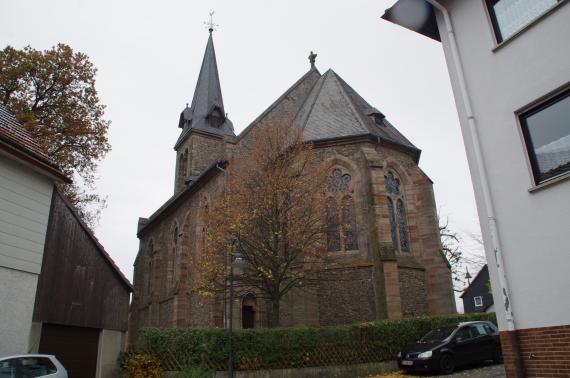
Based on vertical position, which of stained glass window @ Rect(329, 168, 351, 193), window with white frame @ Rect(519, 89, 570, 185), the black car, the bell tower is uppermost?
the bell tower

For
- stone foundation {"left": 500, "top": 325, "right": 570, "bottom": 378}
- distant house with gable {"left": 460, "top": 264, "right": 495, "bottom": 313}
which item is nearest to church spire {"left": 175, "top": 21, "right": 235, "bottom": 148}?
distant house with gable {"left": 460, "top": 264, "right": 495, "bottom": 313}

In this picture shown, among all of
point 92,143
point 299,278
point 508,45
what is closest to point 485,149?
point 508,45

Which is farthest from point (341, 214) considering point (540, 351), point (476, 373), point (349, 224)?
point (540, 351)

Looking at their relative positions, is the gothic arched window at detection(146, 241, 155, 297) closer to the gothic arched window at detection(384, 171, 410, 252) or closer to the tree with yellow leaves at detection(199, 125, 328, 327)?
the tree with yellow leaves at detection(199, 125, 328, 327)

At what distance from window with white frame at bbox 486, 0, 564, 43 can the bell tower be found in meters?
27.9

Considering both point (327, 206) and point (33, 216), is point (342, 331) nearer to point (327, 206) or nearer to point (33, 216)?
point (327, 206)

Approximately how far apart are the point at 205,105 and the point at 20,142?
1148 inches

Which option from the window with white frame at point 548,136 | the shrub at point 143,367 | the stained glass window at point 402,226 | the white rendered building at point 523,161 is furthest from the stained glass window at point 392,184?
the window with white frame at point 548,136

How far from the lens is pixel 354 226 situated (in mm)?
19391

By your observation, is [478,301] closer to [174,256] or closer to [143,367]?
[174,256]

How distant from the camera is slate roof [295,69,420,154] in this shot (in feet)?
69.1

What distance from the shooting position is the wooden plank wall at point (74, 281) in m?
12.2

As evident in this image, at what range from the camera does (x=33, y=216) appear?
1186 centimetres

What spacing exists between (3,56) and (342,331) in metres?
17.6
